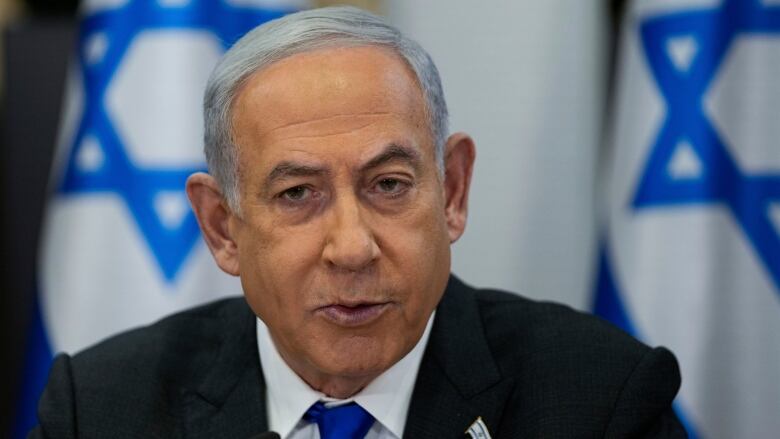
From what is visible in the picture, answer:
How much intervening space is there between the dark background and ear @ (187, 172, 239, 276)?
2361mm

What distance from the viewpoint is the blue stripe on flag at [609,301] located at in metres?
3.70

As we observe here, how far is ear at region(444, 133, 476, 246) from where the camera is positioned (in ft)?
7.89

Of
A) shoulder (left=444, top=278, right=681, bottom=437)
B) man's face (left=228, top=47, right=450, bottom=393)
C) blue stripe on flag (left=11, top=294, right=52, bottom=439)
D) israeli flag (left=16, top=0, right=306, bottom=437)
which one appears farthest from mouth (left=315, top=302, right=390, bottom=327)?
blue stripe on flag (left=11, top=294, right=52, bottom=439)

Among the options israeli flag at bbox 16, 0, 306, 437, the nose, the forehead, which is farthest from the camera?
israeli flag at bbox 16, 0, 306, 437

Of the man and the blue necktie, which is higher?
the man

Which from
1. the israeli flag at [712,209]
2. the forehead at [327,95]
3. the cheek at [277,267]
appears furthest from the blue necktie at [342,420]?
the israeli flag at [712,209]

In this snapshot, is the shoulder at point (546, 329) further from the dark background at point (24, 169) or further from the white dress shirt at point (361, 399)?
the dark background at point (24, 169)

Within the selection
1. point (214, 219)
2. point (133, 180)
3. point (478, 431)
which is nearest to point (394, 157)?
point (214, 219)

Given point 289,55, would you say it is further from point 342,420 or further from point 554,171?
point 554,171

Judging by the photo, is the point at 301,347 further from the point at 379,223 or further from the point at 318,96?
the point at 318,96

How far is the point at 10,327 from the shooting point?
4566 millimetres

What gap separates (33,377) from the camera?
4012 millimetres

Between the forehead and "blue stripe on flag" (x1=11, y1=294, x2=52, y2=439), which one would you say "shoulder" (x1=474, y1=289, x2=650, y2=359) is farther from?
"blue stripe on flag" (x1=11, y1=294, x2=52, y2=439)

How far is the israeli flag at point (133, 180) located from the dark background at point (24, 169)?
0.56m
